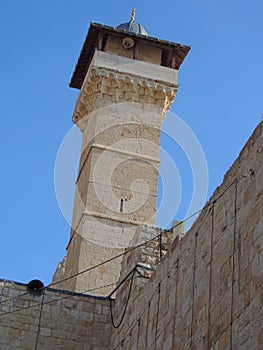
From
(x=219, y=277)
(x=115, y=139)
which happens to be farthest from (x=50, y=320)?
(x=115, y=139)

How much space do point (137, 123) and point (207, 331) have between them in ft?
43.3

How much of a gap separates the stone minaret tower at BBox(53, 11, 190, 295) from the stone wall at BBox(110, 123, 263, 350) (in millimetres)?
7717

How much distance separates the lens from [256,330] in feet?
27.1

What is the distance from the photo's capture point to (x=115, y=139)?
2208 cm

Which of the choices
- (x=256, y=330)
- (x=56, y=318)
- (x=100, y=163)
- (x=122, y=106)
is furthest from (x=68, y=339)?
(x=122, y=106)

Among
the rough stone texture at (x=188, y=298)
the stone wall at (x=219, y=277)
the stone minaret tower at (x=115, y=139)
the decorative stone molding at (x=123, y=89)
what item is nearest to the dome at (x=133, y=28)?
the stone minaret tower at (x=115, y=139)

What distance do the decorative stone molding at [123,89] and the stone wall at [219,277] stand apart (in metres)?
11.1

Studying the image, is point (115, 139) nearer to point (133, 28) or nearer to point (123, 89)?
point (123, 89)

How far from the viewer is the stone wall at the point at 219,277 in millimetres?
8742

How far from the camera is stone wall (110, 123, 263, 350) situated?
28.7 feet

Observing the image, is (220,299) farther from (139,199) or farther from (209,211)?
(139,199)

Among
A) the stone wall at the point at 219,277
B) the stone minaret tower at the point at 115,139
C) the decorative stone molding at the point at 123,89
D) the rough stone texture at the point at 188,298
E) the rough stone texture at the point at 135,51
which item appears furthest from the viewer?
the rough stone texture at the point at 135,51

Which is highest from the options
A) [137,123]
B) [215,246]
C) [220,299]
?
[137,123]

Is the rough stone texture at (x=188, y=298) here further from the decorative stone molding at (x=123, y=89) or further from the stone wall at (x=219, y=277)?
the decorative stone molding at (x=123, y=89)
